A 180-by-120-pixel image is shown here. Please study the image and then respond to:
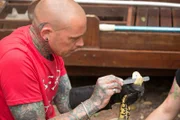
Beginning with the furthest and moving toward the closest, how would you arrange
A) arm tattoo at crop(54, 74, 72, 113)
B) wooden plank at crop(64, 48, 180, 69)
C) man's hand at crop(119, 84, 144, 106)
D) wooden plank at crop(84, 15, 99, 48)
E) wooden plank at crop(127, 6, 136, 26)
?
wooden plank at crop(127, 6, 136, 26), wooden plank at crop(64, 48, 180, 69), wooden plank at crop(84, 15, 99, 48), arm tattoo at crop(54, 74, 72, 113), man's hand at crop(119, 84, 144, 106)

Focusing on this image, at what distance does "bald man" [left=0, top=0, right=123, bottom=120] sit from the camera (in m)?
1.84

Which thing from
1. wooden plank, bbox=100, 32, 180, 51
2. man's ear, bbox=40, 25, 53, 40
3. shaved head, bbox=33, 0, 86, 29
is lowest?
wooden plank, bbox=100, 32, 180, 51

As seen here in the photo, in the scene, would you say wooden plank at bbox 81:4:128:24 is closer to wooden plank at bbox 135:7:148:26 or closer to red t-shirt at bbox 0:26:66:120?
wooden plank at bbox 135:7:148:26

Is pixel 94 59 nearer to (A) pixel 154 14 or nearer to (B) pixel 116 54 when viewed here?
(B) pixel 116 54

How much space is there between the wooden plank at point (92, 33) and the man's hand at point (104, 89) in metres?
1.34

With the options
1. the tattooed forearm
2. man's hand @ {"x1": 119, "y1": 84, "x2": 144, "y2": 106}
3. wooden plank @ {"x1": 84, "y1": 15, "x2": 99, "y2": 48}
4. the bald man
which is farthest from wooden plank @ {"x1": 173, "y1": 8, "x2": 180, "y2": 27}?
the tattooed forearm

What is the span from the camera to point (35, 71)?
191 centimetres

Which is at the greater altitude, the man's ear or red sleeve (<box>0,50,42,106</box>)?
the man's ear

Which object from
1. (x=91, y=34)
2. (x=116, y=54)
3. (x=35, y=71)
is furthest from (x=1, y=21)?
(x=35, y=71)

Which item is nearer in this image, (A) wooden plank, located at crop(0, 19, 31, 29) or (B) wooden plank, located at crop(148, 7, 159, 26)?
(A) wooden plank, located at crop(0, 19, 31, 29)

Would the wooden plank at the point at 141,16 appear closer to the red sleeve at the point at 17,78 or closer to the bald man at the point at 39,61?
the bald man at the point at 39,61

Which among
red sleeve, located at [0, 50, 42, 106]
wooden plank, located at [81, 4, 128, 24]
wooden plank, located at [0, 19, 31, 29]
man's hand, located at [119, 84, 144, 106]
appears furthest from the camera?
wooden plank, located at [81, 4, 128, 24]

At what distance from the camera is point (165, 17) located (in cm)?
377

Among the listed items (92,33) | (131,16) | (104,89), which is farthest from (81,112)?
(131,16)
